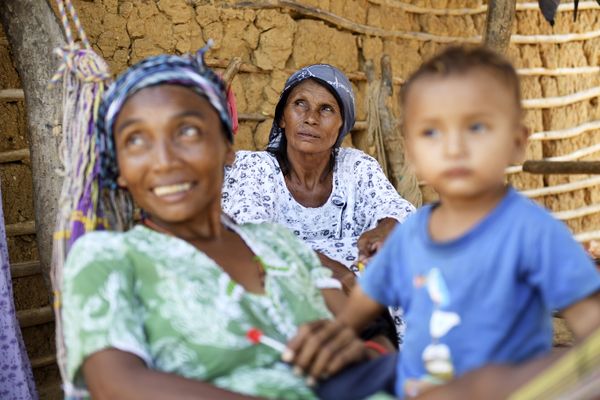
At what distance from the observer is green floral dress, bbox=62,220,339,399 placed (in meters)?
1.82

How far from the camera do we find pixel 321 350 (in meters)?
1.81

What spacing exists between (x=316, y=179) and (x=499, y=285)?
2310 mm

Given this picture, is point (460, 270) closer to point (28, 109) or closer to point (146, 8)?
point (28, 109)

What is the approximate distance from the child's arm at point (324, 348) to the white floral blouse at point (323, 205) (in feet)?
5.45

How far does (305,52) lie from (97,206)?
3.63 m

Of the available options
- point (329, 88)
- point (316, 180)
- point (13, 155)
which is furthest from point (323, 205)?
point (13, 155)

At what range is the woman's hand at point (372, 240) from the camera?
3047 mm

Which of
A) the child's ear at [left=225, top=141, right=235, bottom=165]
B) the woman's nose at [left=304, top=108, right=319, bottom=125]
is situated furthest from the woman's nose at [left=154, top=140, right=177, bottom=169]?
the woman's nose at [left=304, top=108, right=319, bottom=125]

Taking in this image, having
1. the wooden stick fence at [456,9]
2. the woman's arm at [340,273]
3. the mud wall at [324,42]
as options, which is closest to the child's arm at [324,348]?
the woman's arm at [340,273]

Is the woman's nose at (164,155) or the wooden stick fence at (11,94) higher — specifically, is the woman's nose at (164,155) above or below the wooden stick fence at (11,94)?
below

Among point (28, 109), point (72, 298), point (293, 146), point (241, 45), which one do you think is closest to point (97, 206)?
point (72, 298)

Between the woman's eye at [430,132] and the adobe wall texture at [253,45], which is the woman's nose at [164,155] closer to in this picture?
the woman's eye at [430,132]

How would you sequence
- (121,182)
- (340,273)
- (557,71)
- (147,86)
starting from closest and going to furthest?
(147,86)
(121,182)
(340,273)
(557,71)

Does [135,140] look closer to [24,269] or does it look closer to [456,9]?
[24,269]
